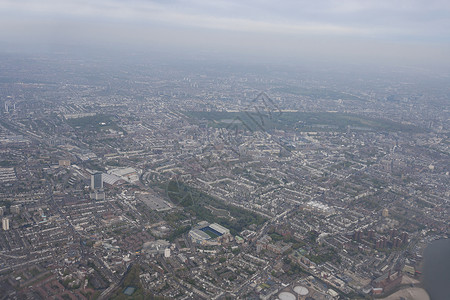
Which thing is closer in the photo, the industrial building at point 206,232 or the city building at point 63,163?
the industrial building at point 206,232

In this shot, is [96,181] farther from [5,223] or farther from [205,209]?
[205,209]

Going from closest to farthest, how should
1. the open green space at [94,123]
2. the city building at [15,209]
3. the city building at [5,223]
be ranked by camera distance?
the city building at [5,223]
the city building at [15,209]
the open green space at [94,123]

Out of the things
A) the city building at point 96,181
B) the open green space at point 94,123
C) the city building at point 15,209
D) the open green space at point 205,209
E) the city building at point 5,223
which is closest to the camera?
the city building at point 5,223

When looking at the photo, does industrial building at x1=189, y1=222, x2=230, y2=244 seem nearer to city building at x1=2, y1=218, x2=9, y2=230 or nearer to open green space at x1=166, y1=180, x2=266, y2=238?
open green space at x1=166, y1=180, x2=266, y2=238

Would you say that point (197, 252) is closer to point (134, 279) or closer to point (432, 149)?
point (134, 279)

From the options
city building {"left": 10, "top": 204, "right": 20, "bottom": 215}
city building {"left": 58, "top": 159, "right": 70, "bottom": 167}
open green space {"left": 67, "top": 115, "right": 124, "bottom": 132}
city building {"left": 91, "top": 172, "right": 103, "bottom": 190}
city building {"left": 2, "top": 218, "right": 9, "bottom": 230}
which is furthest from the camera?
open green space {"left": 67, "top": 115, "right": 124, "bottom": 132}

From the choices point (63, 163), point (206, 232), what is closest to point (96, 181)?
point (63, 163)

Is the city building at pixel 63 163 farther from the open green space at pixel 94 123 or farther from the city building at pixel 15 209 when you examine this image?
the open green space at pixel 94 123

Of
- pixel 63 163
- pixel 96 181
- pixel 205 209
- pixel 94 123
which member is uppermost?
pixel 205 209

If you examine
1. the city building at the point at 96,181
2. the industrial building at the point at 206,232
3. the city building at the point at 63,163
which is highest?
the industrial building at the point at 206,232

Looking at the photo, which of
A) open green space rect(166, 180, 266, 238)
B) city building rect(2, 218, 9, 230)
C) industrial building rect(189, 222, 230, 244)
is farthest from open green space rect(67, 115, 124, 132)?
industrial building rect(189, 222, 230, 244)

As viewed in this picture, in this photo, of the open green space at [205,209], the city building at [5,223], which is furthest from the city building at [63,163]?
the city building at [5,223]
